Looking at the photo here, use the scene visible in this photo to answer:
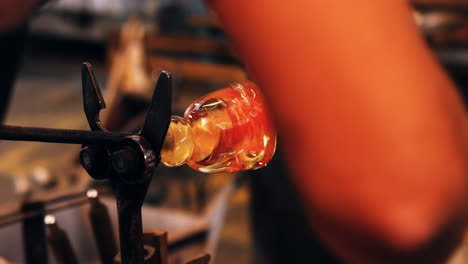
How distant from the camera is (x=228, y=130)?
36 centimetres

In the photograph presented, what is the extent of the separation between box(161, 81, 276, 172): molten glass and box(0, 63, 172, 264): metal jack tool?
0.05 m

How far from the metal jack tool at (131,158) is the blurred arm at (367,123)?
0.09m

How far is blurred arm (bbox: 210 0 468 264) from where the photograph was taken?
0.32 metres

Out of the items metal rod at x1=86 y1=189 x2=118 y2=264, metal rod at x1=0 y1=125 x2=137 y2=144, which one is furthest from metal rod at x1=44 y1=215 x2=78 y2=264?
metal rod at x1=0 y1=125 x2=137 y2=144

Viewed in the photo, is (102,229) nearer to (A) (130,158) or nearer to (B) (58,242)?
(B) (58,242)

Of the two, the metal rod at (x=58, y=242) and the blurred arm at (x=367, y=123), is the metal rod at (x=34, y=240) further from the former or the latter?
the blurred arm at (x=367, y=123)

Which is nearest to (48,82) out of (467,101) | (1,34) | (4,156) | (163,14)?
(163,14)

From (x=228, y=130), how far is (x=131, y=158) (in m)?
0.09

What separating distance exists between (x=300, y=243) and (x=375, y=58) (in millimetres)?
1032

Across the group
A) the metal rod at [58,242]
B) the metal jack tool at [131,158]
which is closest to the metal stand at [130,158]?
the metal jack tool at [131,158]

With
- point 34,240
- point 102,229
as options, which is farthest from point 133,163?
point 34,240

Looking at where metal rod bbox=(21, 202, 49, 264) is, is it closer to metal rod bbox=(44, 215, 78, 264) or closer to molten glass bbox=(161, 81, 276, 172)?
metal rod bbox=(44, 215, 78, 264)

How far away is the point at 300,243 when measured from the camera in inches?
51.2

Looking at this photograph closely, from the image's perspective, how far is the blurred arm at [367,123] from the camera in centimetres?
32
